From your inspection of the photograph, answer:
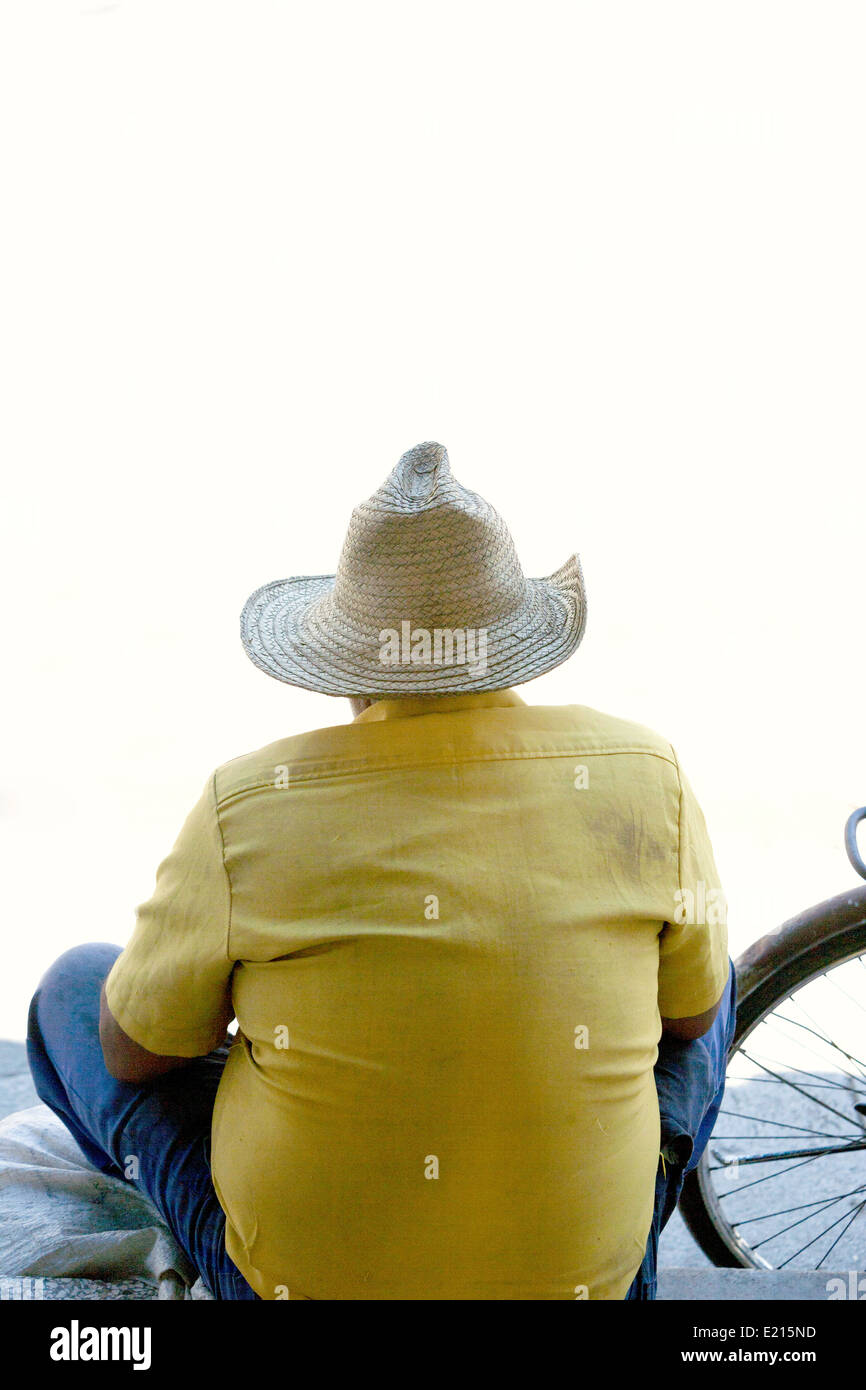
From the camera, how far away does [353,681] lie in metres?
1.14

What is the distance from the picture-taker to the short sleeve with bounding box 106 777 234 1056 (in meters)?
1.05

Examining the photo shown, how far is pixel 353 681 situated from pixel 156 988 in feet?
1.10

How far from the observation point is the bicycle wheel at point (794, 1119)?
161cm

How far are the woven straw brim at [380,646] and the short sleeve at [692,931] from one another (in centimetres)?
19

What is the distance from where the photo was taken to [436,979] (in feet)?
3.26

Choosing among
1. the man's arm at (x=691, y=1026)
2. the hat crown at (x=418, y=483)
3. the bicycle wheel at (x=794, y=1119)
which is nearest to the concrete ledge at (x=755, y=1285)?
the bicycle wheel at (x=794, y=1119)

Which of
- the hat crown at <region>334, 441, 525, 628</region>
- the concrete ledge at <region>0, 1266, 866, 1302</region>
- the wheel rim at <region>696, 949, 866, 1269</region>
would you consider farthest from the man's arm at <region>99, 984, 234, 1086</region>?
the wheel rim at <region>696, 949, 866, 1269</region>

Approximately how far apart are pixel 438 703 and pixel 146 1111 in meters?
0.55

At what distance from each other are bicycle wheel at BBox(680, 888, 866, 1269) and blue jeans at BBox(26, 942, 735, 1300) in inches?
8.6

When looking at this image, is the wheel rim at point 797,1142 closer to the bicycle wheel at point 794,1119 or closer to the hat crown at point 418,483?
the bicycle wheel at point 794,1119

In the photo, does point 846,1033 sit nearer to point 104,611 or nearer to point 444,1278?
point 444,1278

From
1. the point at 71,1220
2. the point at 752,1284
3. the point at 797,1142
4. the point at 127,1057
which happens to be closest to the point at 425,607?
the point at 127,1057

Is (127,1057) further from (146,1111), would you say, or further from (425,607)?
(425,607)

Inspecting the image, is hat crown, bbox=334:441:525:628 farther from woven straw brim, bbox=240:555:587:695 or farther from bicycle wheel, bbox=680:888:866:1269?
bicycle wheel, bbox=680:888:866:1269
